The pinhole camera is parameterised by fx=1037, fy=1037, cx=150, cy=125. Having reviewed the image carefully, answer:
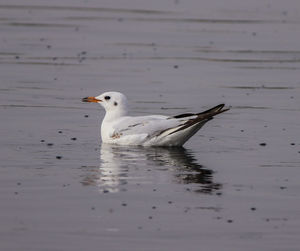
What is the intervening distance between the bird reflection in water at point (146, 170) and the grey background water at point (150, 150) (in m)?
0.02

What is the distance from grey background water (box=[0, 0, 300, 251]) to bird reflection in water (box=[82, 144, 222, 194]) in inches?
0.9

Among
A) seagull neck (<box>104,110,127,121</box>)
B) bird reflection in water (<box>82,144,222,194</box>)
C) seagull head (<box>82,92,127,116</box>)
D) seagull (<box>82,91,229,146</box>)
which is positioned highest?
seagull head (<box>82,92,127,116</box>)

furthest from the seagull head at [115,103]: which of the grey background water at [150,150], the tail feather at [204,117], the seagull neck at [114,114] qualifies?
the tail feather at [204,117]

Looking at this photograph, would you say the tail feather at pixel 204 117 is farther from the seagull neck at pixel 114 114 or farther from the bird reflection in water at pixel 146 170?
the seagull neck at pixel 114 114

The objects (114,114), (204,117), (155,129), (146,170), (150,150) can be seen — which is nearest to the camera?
(146,170)

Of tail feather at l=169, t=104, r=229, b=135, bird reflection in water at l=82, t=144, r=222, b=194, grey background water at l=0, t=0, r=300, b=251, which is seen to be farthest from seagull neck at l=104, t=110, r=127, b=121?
tail feather at l=169, t=104, r=229, b=135

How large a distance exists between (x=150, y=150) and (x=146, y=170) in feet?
6.04

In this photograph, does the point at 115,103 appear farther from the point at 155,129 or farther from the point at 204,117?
the point at 204,117

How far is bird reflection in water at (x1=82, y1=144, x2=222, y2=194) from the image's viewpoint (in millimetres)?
12031

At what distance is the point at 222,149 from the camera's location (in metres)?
14.8

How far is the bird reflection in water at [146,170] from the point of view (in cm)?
1203

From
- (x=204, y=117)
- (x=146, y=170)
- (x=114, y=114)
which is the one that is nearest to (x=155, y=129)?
(x=204, y=117)

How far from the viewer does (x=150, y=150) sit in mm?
14719

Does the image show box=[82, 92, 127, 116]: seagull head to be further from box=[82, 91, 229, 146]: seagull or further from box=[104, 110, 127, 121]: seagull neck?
box=[82, 91, 229, 146]: seagull
